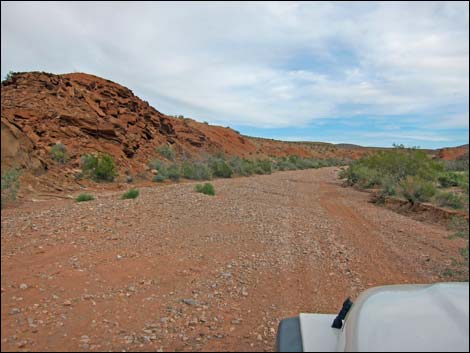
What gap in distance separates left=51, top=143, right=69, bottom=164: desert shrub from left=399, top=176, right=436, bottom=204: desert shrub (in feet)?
46.4

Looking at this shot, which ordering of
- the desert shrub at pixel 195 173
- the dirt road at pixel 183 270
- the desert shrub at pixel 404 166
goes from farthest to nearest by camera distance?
the desert shrub at pixel 195 173, the desert shrub at pixel 404 166, the dirt road at pixel 183 270

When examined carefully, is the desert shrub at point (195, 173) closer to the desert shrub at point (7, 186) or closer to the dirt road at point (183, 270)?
the dirt road at point (183, 270)

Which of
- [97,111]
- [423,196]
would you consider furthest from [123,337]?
[97,111]

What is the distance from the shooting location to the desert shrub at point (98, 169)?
16812mm

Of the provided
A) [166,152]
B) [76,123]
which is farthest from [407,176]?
[166,152]

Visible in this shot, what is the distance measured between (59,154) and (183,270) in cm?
1447

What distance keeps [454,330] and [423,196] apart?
1175cm

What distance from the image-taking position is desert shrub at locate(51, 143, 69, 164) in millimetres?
17672

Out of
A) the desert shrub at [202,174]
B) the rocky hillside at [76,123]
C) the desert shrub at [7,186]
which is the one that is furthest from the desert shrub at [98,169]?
the desert shrub at [7,186]

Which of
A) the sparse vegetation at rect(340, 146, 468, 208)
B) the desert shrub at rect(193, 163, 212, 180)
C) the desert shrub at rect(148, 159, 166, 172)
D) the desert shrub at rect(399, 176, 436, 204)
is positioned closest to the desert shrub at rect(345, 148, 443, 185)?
the sparse vegetation at rect(340, 146, 468, 208)

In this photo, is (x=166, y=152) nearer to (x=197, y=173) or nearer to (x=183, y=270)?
(x=197, y=173)

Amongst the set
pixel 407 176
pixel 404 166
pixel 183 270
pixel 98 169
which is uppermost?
pixel 404 166

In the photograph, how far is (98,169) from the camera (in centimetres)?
1689

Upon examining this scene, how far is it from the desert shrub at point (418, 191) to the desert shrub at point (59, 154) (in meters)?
14.1
